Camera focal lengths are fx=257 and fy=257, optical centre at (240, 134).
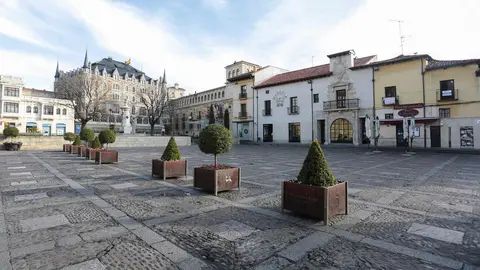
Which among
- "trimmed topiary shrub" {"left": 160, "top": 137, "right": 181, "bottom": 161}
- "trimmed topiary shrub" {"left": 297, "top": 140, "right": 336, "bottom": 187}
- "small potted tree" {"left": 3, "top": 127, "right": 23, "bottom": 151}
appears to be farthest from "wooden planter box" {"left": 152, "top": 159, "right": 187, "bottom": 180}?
"small potted tree" {"left": 3, "top": 127, "right": 23, "bottom": 151}

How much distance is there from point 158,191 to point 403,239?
5439mm

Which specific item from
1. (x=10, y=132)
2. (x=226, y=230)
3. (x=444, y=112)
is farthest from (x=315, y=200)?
(x=10, y=132)

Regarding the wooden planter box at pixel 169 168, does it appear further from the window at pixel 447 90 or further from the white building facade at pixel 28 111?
the white building facade at pixel 28 111

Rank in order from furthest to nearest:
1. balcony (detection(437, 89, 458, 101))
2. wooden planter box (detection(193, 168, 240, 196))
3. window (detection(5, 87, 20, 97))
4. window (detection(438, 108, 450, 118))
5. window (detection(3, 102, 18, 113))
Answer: window (detection(5, 87, 20, 97)) → window (detection(3, 102, 18, 113)) → window (detection(438, 108, 450, 118)) → balcony (detection(437, 89, 458, 101)) → wooden planter box (detection(193, 168, 240, 196))

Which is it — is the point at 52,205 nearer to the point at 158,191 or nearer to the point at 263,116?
the point at 158,191

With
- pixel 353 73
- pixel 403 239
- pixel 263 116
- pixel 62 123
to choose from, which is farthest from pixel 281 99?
pixel 62 123

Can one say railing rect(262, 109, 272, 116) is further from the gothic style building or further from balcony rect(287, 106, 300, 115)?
the gothic style building

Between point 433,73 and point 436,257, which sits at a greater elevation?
point 433,73

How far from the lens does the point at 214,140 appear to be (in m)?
6.88

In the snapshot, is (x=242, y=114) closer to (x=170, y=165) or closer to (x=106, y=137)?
(x=106, y=137)

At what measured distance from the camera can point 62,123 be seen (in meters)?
55.8

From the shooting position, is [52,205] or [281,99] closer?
[52,205]

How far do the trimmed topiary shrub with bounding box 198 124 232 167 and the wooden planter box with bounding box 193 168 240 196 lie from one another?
61cm

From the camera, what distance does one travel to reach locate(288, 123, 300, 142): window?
3266 centimetres
